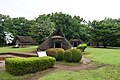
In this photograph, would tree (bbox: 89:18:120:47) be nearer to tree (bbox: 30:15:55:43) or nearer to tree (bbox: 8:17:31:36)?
tree (bbox: 30:15:55:43)

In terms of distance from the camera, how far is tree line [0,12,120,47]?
178ft

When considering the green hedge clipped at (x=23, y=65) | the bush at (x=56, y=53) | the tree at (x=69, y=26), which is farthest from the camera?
the tree at (x=69, y=26)

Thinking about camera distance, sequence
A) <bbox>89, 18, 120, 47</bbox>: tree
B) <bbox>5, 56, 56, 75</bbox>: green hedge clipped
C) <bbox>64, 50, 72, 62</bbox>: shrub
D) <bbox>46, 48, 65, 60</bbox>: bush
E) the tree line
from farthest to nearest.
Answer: the tree line → <bbox>89, 18, 120, 47</bbox>: tree → <bbox>46, 48, 65, 60</bbox>: bush → <bbox>64, 50, 72, 62</bbox>: shrub → <bbox>5, 56, 56, 75</bbox>: green hedge clipped

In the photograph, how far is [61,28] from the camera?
6181 centimetres

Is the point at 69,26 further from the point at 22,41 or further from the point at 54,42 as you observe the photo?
the point at 54,42

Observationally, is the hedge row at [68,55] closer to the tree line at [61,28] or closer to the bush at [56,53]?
the bush at [56,53]

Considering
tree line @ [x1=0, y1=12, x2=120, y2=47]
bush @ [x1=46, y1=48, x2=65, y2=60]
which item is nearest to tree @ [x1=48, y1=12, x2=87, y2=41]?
tree line @ [x1=0, y1=12, x2=120, y2=47]

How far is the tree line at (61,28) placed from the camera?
178 ft

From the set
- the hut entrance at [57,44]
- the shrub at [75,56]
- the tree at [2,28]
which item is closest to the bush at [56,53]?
the shrub at [75,56]

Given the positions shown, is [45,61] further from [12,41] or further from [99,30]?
[12,41]

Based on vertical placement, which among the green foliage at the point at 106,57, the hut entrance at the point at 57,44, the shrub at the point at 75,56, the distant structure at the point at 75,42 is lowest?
the green foliage at the point at 106,57

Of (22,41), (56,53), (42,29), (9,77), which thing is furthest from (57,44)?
(42,29)

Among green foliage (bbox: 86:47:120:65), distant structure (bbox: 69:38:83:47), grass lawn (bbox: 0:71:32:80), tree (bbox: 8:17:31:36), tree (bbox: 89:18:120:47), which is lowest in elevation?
grass lawn (bbox: 0:71:32:80)

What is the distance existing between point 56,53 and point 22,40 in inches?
1406
